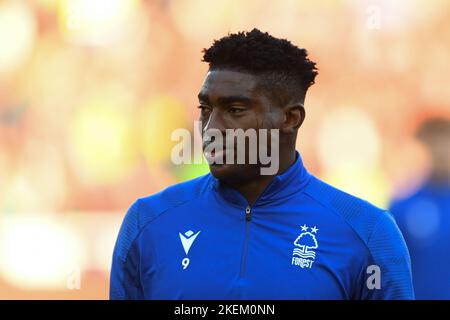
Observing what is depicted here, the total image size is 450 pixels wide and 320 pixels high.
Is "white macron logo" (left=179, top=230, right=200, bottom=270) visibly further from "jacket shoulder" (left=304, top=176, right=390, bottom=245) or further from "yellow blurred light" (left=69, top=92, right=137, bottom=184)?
"yellow blurred light" (left=69, top=92, right=137, bottom=184)

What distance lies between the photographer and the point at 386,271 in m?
2.43

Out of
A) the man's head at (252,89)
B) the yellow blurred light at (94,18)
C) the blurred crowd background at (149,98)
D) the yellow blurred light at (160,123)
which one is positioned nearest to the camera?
the man's head at (252,89)

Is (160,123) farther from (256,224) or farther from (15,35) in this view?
(256,224)

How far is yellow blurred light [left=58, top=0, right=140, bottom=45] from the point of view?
655 centimetres

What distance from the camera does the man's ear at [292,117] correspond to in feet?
8.71


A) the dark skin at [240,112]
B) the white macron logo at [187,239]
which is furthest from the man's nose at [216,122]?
the white macron logo at [187,239]

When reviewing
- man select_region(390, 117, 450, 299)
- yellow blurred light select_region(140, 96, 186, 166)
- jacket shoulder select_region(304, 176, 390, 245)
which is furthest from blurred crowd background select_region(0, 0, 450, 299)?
jacket shoulder select_region(304, 176, 390, 245)

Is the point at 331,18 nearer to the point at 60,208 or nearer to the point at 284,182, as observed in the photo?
the point at 60,208

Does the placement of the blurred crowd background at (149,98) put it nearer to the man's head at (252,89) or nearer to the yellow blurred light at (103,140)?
the yellow blurred light at (103,140)

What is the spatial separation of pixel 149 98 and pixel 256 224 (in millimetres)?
4046

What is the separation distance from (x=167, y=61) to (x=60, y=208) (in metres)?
1.47

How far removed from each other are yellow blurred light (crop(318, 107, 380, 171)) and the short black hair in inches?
142
